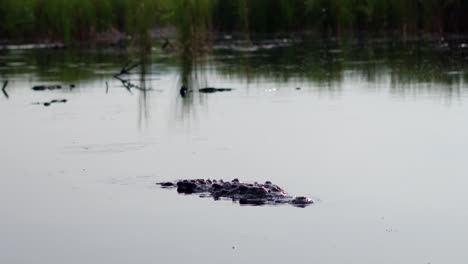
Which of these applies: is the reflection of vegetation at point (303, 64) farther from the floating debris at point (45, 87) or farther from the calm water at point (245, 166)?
the floating debris at point (45, 87)

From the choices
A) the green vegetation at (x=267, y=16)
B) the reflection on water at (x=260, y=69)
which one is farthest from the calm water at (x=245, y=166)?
the green vegetation at (x=267, y=16)

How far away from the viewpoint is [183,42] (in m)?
23.8

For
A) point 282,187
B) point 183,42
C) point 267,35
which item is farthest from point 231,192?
point 267,35

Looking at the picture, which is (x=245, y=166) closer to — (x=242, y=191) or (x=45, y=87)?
(x=242, y=191)

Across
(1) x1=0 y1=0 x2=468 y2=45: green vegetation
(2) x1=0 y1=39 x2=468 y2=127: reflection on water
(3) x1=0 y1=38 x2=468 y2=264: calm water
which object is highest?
(1) x1=0 y1=0 x2=468 y2=45: green vegetation

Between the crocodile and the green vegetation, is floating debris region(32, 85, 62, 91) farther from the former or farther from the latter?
the crocodile

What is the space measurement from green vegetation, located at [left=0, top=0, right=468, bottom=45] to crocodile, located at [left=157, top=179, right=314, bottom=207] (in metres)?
17.0

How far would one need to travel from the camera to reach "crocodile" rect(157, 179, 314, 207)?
26.1 feet

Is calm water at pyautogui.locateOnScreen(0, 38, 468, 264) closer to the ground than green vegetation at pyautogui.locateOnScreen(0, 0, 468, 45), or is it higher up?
closer to the ground

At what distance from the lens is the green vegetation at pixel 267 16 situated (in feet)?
87.7

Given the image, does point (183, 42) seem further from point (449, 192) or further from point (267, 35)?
point (449, 192)

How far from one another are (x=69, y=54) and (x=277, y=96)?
38.8ft

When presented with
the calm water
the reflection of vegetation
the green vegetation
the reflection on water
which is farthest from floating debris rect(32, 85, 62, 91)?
the green vegetation

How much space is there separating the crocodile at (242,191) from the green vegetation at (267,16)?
A: 1695 cm
